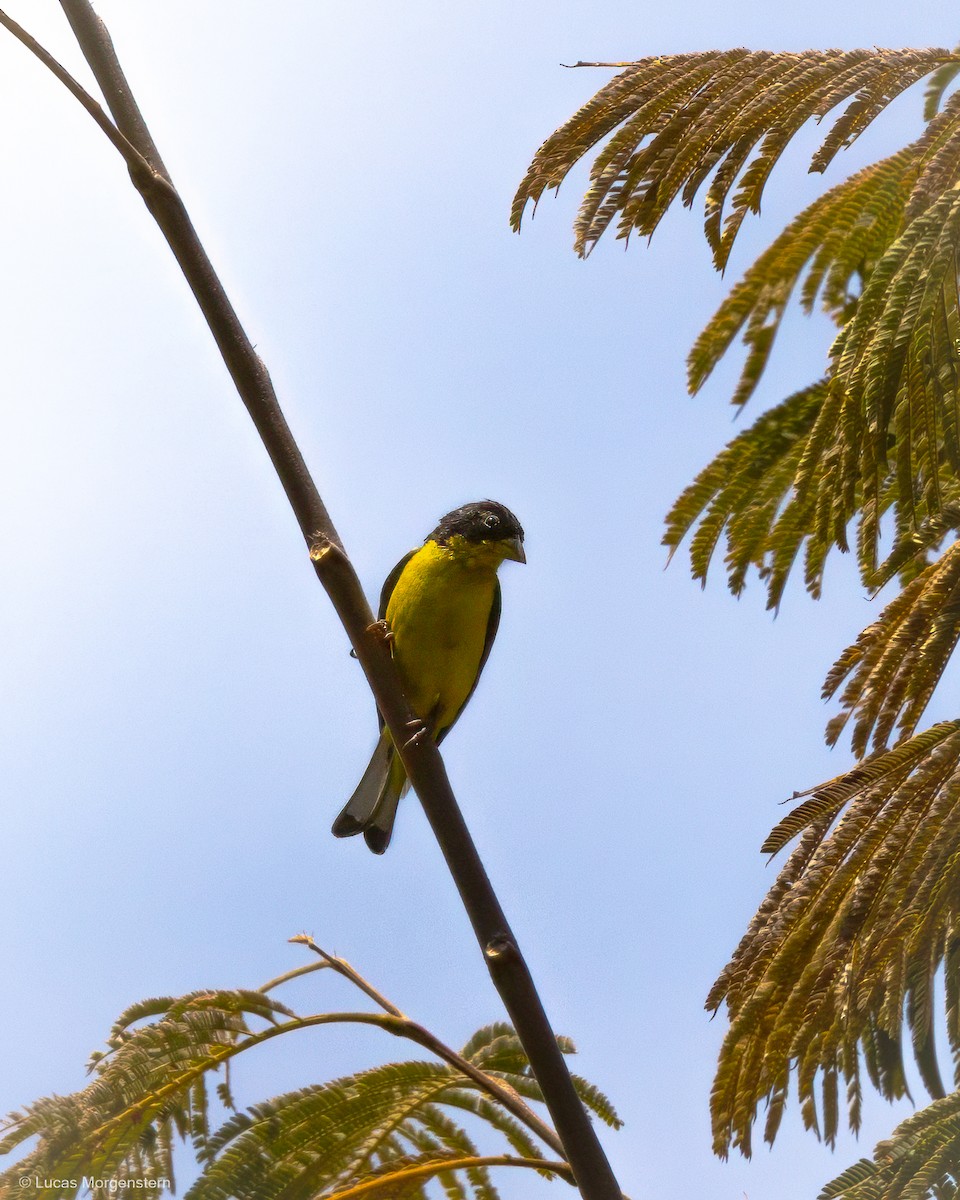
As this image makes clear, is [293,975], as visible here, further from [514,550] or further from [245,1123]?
[514,550]

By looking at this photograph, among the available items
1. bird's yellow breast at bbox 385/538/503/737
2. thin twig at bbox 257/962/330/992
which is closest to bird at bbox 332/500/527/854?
bird's yellow breast at bbox 385/538/503/737

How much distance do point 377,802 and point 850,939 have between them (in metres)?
3.05

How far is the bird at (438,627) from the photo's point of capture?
4723 mm

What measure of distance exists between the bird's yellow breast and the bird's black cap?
49 millimetres

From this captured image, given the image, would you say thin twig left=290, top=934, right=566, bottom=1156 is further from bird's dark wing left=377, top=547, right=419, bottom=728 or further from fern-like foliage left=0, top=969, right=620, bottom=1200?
bird's dark wing left=377, top=547, right=419, bottom=728

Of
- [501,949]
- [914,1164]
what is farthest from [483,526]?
[914,1164]

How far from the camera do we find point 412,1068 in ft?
8.43

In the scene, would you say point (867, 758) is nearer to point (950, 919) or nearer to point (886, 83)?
point (950, 919)

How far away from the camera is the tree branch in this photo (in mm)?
2170

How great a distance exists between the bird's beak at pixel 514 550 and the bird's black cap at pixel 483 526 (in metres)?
0.01

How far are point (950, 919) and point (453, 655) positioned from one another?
2.84 m

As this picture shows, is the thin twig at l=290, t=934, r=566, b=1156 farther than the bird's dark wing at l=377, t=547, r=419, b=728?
No

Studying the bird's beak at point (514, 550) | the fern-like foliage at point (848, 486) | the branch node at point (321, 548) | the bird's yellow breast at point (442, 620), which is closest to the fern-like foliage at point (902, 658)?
the fern-like foliage at point (848, 486)

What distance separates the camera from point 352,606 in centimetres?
240
